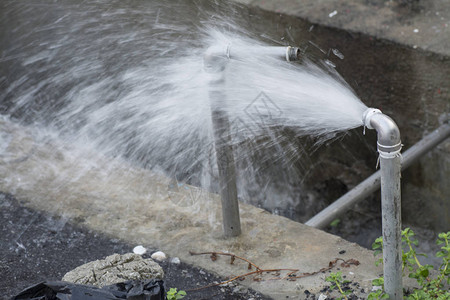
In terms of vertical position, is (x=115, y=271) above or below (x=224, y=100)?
below

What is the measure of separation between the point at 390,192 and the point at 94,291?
1.15 m

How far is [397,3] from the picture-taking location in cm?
536

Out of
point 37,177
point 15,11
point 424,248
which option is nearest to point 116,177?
point 37,177

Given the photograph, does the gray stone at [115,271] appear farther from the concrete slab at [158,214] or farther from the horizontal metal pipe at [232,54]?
the horizontal metal pipe at [232,54]

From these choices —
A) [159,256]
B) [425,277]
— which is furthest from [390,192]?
[159,256]

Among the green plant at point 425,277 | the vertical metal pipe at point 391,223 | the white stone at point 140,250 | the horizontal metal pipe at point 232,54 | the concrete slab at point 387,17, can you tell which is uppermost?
the horizontal metal pipe at point 232,54

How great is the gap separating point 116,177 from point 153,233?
1.88ft

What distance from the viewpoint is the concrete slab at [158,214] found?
3.31 metres

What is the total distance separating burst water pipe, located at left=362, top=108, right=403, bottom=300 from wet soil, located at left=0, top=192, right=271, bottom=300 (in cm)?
61

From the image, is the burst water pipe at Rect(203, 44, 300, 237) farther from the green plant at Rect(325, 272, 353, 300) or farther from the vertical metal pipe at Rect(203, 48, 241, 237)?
the green plant at Rect(325, 272, 353, 300)

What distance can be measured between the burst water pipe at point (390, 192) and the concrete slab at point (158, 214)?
0.33 meters

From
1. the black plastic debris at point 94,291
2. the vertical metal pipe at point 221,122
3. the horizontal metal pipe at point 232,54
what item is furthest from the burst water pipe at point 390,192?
the black plastic debris at point 94,291

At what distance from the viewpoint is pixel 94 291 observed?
276 centimetres

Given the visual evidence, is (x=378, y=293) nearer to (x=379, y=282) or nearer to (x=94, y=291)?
(x=379, y=282)
